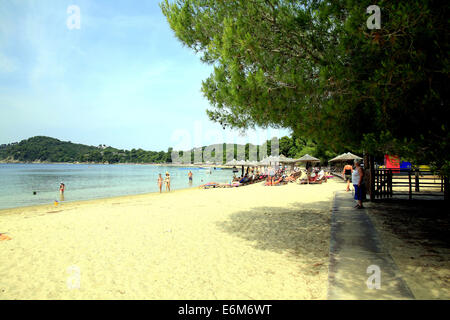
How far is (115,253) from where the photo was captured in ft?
19.1

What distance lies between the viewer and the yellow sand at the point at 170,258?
4.00 metres

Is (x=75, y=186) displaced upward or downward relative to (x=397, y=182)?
downward

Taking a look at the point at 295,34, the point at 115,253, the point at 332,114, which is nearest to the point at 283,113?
the point at 332,114

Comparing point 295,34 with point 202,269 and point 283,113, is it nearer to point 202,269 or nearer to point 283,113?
point 283,113

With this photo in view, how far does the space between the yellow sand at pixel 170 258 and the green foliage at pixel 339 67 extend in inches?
99.2

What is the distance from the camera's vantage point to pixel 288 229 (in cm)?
769

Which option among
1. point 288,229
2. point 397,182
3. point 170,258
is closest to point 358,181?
point 397,182

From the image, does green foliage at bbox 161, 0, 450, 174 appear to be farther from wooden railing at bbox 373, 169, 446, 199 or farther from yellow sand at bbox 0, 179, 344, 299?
wooden railing at bbox 373, 169, 446, 199

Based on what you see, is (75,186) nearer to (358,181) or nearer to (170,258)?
(170,258)

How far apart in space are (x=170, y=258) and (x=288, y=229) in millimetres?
3656

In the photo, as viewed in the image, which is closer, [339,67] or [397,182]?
[339,67]

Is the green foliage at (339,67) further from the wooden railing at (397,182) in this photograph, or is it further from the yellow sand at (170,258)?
the wooden railing at (397,182)

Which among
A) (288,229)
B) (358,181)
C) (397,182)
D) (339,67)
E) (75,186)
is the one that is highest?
(339,67)
